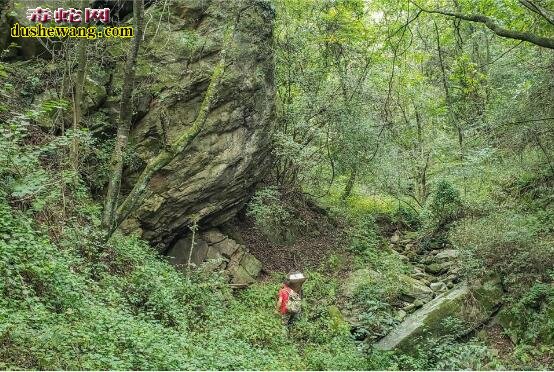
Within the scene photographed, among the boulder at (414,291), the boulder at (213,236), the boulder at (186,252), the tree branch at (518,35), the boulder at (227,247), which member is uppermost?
the tree branch at (518,35)

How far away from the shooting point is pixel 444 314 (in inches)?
376

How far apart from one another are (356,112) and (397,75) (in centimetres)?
381

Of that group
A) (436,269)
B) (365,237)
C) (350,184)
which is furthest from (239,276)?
(350,184)

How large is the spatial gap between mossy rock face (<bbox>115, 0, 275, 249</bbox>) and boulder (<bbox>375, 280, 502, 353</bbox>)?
5.64 m

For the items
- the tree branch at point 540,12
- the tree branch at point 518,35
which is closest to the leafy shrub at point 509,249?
the tree branch at point 518,35

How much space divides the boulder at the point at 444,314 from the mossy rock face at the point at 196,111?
5.64 metres

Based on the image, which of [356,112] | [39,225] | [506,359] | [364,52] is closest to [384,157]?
[356,112]

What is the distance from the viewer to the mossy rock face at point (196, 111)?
37.4 feet

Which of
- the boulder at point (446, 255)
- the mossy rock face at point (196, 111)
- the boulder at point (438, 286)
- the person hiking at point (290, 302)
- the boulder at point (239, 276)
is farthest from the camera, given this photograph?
the boulder at point (446, 255)

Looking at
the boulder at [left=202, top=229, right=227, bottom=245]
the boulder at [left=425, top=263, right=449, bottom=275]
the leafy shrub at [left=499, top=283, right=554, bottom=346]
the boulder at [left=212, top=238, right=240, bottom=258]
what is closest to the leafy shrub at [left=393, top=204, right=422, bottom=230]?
the boulder at [left=425, top=263, right=449, bottom=275]

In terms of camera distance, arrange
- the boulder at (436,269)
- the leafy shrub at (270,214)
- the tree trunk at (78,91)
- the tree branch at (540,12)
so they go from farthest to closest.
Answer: the leafy shrub at (270,214) → the boulder at (436,269) → the tree trunk at (78,91) → the tree branch at (540,12)

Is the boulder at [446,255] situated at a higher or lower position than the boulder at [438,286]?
higher

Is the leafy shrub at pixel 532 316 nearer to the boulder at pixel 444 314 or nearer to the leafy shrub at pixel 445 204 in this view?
the boulder at pixel 444 314

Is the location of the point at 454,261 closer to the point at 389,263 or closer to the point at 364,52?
the point at 389,263
